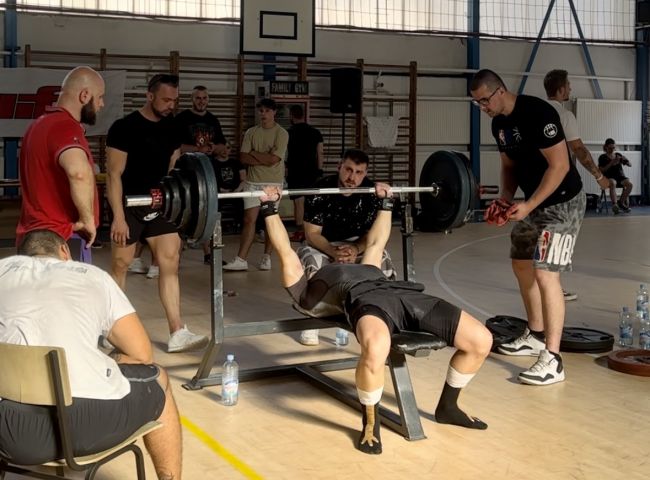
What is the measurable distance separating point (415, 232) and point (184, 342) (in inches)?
232

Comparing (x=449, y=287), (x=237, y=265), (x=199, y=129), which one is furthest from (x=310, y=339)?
(x=199, y=129)

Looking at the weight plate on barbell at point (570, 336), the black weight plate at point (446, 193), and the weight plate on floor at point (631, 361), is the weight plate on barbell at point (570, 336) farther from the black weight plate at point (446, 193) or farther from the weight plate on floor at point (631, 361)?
the black weight plate at point (446, 193)

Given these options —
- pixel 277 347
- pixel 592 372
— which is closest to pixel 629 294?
pixel 592 372

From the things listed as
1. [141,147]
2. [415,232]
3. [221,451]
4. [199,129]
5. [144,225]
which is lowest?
[221,451]

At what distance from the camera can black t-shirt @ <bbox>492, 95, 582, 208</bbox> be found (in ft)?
12.2

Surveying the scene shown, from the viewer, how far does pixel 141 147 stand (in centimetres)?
412

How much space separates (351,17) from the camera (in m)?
11.4

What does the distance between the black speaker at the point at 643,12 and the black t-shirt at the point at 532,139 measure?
10.3 metres

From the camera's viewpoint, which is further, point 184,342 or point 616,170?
point 616,170

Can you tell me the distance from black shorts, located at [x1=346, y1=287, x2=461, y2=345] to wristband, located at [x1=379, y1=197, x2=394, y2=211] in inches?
30.5

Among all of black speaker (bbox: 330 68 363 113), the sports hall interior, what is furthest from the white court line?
black speaker (bbox: 330 68 363 113)

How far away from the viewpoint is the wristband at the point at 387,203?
3809mm

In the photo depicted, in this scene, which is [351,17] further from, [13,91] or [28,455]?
[28,455]

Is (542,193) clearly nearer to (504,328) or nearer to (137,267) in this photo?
(504,328)
